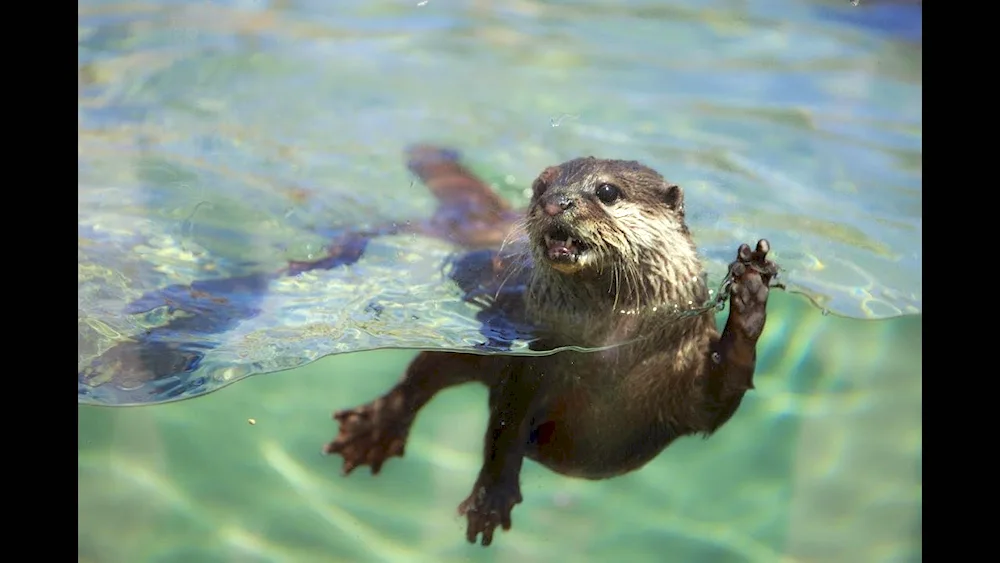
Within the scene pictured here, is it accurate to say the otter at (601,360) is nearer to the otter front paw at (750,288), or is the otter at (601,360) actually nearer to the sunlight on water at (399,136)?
the otter front paw at (750,288)

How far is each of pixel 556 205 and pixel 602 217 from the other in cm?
22

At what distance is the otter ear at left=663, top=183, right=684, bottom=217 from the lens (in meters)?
2.99

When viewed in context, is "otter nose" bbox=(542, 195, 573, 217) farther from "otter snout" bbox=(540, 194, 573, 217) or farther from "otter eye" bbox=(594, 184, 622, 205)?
"otter eye" bbox=(594, 184, 622, 205)

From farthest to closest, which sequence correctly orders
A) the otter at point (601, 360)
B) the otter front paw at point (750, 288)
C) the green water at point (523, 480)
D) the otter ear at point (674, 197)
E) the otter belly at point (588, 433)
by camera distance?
the green water at point (523, 480) → the otter belly at point (588, 433) → the otter ear at point (674, 197) → the otter at point (601, 360) → the otter front paw at point (750, 288)

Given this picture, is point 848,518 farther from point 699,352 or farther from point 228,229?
point 228,229

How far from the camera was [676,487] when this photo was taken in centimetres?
438

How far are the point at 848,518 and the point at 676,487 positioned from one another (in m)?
0.94

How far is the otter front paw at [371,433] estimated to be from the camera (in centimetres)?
334

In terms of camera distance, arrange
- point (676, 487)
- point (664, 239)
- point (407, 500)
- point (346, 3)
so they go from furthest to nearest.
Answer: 1. point (676, 487)
2. point (407, 500)
3. point (346, 3)
4. point (664, 239)

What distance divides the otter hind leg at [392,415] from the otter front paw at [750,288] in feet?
3.56

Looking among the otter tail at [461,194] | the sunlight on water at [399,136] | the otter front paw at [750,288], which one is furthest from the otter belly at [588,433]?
the otter tail at [461,194]

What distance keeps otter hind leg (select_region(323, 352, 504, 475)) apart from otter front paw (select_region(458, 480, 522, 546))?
484 millimetres

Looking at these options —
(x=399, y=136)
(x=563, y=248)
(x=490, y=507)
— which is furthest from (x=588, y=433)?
(x=399, y=136)

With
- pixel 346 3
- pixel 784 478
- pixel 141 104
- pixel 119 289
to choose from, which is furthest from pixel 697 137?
pixel 119 289
